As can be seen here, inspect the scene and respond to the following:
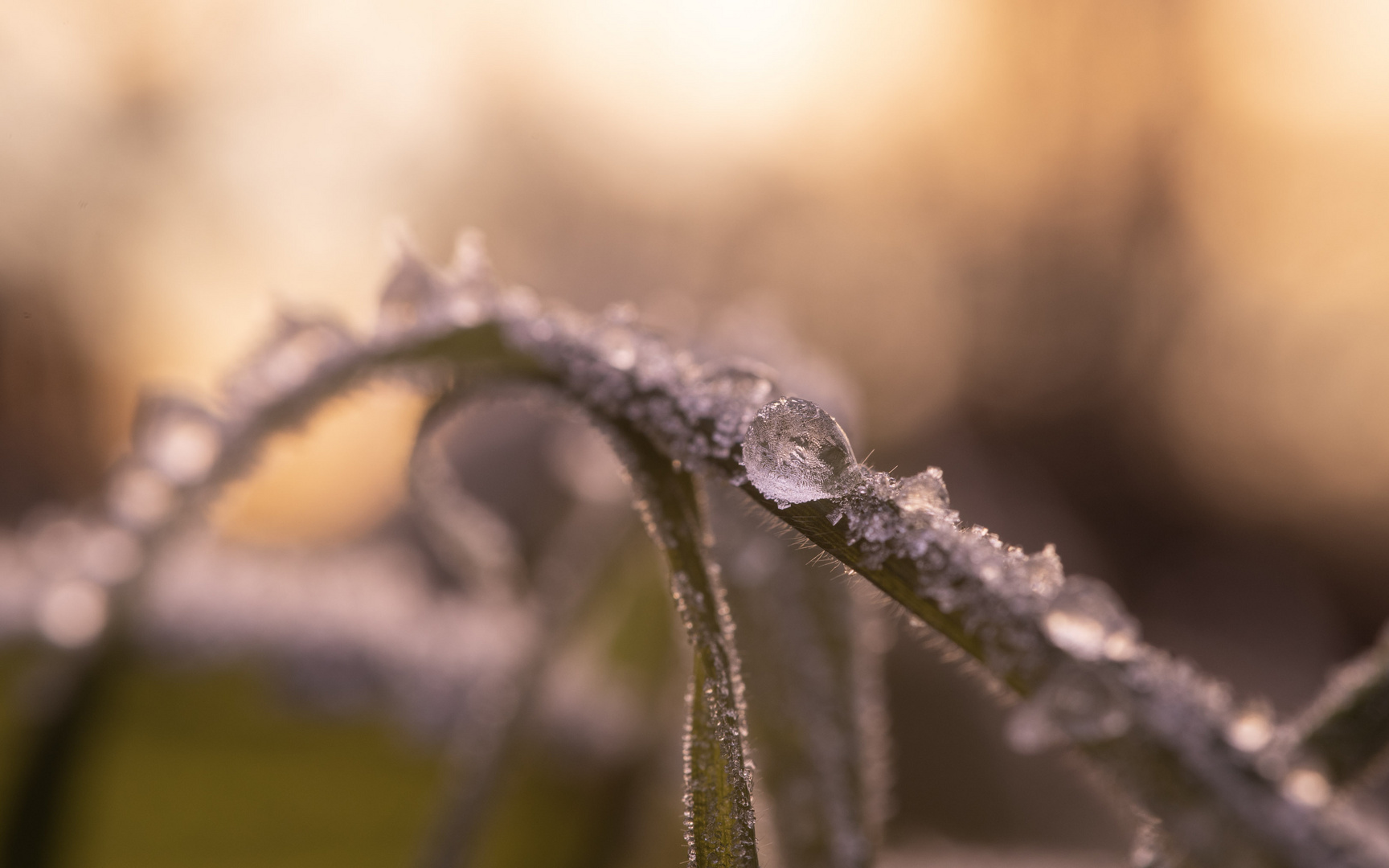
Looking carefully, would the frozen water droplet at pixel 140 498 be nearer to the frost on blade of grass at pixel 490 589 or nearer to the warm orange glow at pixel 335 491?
the frost on blade of grass at pixel 490 589

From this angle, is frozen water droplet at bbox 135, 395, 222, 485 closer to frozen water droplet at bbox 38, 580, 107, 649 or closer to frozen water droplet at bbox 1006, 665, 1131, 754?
frozen water droplet at bbox 38, 580, 107, 649

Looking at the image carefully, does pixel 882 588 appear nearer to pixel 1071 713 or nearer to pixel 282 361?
pixel 1071 713

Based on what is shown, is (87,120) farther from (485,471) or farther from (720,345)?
(720,345)

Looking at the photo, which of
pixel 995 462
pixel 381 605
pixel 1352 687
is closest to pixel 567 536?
pixel 381 605

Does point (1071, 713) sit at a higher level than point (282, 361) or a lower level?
lower

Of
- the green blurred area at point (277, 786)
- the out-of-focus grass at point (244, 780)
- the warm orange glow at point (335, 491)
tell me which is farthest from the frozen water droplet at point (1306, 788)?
the warm orange glow at point (335, 491)

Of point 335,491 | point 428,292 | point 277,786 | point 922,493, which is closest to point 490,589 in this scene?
point 277,786

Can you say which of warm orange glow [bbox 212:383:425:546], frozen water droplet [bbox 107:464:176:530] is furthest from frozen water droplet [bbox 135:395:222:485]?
warm orange glow [bbox 212:383:425:546]
